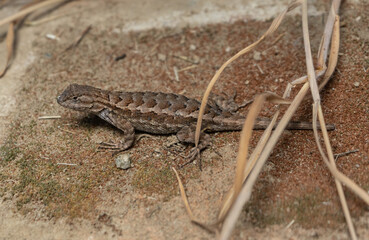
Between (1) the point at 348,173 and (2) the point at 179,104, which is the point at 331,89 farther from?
(2) the point at 179,104

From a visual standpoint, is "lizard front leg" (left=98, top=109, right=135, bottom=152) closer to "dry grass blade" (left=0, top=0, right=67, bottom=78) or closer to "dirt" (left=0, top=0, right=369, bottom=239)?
"dirt" (left=0, top=0, right=369, bottom=239)

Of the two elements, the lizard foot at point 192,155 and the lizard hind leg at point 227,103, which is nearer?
the lizard foot at point 192,155

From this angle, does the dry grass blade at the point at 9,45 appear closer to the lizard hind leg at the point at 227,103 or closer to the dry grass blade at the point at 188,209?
the lizard hind leg at the point at 227,103

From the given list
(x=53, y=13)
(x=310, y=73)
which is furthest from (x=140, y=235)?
(x=53, y=13)

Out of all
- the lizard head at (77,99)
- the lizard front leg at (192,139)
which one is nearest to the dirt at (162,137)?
the lizard front leg at (192,139)

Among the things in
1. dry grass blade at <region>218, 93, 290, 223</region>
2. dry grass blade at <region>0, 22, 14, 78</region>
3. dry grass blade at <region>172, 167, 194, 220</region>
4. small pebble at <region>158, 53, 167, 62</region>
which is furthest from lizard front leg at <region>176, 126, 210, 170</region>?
dry grass blade at <region>0, 22, 14, 78</region>

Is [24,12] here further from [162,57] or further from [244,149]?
[244,149]

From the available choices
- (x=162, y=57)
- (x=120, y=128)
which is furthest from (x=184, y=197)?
(x=162, y=57)
